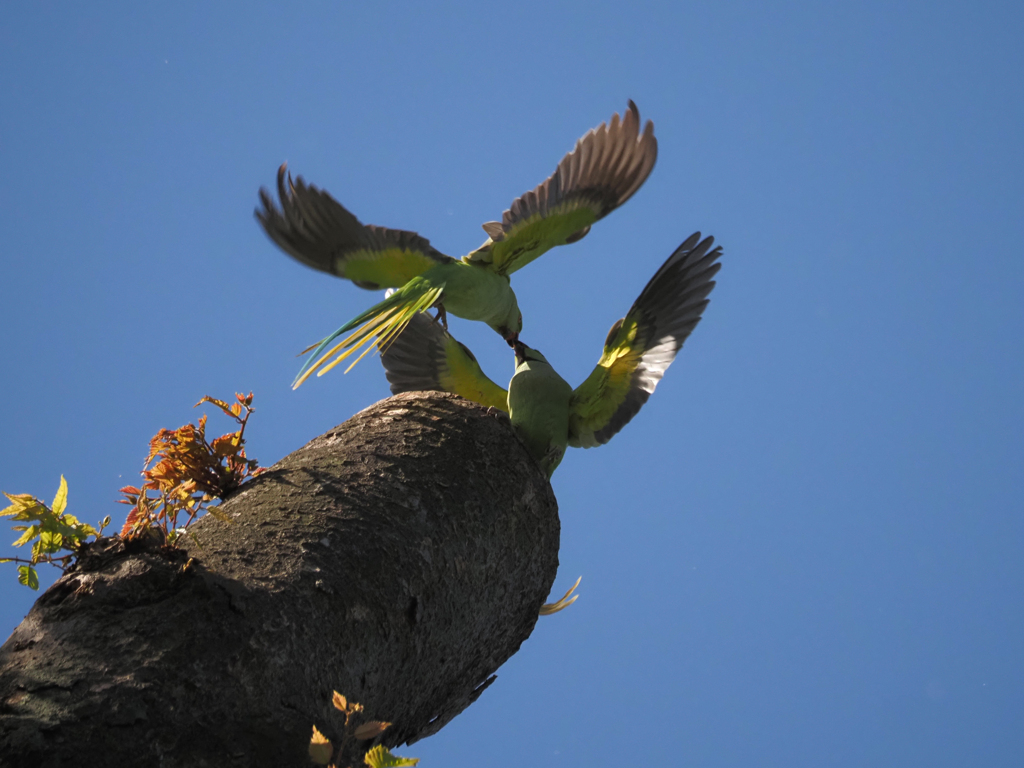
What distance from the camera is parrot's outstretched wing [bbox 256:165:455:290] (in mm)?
2904

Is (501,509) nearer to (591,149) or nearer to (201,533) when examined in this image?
(201,533)

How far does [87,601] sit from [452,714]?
1215 mm

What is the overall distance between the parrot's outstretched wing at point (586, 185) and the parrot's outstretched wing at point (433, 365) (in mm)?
402

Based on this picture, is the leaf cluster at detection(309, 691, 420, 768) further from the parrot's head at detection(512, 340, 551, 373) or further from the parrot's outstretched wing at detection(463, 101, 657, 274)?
the parrot's outstretched wing at detection(463, 101, 657, 274)

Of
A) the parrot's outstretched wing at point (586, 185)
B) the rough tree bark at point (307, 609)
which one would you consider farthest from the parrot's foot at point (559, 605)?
the parrot's outstretched wing at point (586, 185)

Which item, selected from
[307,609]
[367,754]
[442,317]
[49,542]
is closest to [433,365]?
[442,317]

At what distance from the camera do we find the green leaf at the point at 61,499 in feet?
5.99

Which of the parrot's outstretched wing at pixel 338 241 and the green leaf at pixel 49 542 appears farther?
the parrot's outstretched wing at pixel 338 241

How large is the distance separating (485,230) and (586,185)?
420 mm

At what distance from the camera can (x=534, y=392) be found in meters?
3.01

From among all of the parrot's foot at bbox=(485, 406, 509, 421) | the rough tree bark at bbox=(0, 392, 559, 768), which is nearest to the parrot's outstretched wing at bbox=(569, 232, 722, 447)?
the parrot's foot at bbox=(485, 406, 509, 421)

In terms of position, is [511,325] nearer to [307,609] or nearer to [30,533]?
[307,609]

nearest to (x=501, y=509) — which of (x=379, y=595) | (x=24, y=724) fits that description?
(x=379, y=595)

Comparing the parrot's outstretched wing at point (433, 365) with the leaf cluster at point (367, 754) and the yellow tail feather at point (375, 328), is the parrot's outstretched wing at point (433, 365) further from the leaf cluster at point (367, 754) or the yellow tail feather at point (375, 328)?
the leaf cluster at point (367, 754)
